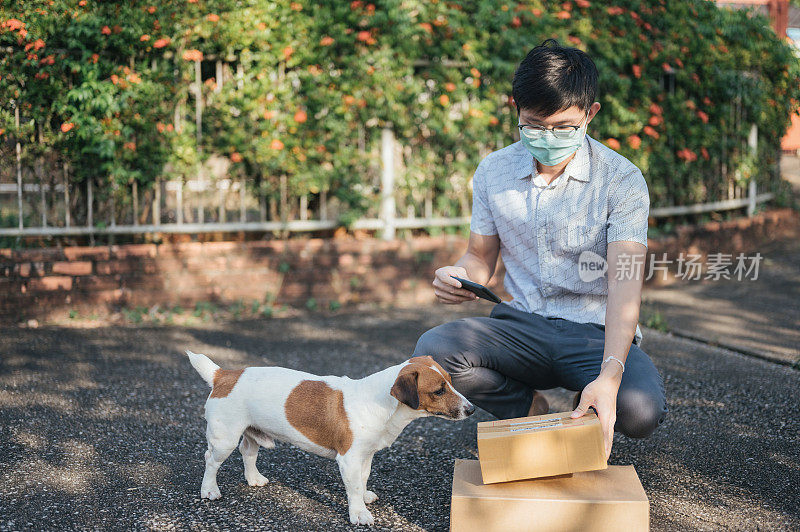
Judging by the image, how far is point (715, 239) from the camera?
8.08 meters

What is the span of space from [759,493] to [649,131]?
4806 millimetres

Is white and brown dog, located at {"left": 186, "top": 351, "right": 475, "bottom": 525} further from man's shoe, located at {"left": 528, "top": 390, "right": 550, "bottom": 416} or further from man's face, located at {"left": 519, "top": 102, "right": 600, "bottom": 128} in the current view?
man's face, located at {"left": 519, "top": 102, "right": 600, "bottom": 128}

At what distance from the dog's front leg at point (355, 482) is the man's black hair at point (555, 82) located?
153 centimetres

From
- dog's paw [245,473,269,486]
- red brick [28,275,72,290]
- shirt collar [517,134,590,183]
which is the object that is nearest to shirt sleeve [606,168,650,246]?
shirt collar [517,134,590,183]

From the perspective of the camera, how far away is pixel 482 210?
3.70 metres

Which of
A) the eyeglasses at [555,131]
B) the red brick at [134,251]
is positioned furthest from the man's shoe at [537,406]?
the red brick at [134,251]

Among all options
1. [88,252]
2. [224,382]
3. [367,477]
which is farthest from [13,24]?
[367,477]

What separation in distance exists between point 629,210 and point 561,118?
467 mm

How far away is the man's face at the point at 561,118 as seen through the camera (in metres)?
3.18

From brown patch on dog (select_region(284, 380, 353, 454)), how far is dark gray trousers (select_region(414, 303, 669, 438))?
529mm

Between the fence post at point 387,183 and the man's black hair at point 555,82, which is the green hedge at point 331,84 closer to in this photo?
the fence post at point 387,183

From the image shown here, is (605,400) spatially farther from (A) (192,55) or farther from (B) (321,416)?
(A) (192,55)

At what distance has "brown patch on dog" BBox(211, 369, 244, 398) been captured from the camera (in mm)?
3059

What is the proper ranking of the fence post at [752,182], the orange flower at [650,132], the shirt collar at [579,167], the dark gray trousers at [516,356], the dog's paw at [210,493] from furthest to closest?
the fence post at [752,182], the orange flower at [650,132], the shirt collar at [579,167], the dark gray trousers at [516,356], the dog's paw at [210,493]
